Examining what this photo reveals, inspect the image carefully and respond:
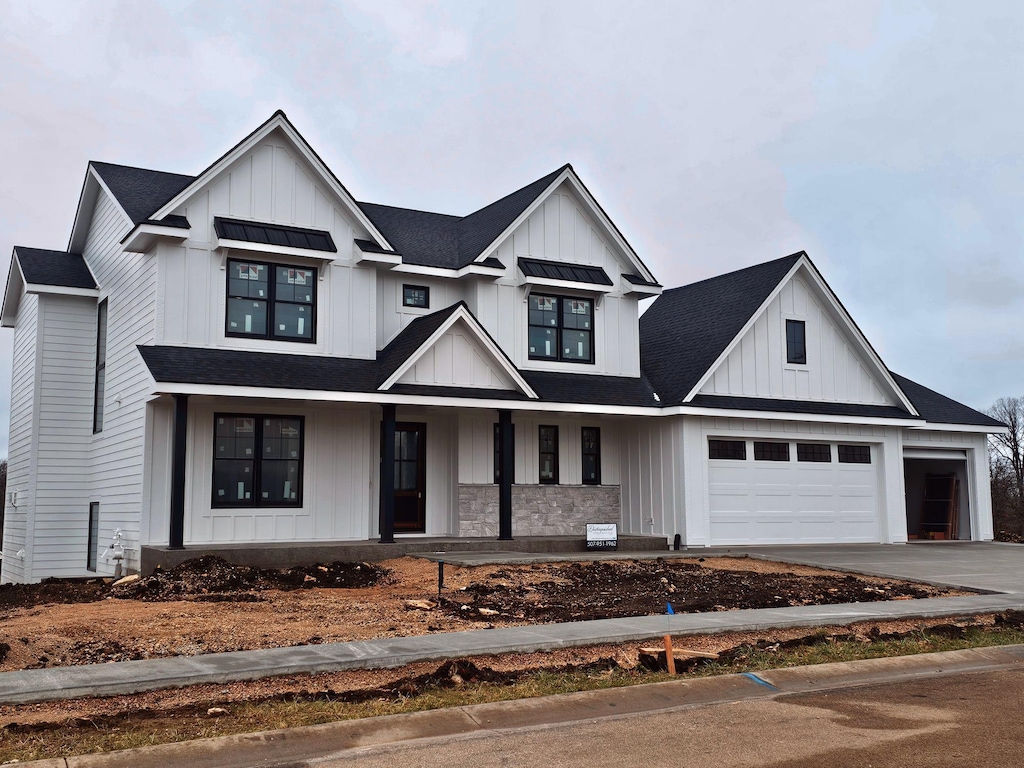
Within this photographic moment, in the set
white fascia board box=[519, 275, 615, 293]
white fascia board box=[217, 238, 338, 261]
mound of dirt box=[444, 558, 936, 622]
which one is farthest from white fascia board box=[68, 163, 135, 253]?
mound of dirt box=[444, 558, 936, 622]

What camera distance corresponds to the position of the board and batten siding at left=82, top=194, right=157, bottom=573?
18.5m

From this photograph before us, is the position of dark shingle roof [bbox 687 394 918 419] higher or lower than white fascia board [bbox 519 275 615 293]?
lower

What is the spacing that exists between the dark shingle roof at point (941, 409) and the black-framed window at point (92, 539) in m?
19.5

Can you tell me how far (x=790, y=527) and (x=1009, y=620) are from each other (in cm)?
1086

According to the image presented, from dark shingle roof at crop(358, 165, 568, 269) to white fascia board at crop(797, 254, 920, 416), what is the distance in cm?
663

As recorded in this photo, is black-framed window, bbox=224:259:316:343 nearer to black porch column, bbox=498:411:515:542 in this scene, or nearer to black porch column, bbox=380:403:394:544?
black porch column, bbox=380:403:394:544

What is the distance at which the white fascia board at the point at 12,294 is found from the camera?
23828mm

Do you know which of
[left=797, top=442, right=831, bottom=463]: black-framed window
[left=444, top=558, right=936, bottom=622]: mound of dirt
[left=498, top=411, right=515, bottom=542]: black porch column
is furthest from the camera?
[left=797, top=442, right=831, bottom=463]: black-framed window

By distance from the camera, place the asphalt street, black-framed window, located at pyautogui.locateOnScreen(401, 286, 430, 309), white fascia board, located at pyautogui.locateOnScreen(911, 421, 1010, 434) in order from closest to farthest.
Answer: the asphalt street → black-framed window, located at pyautogui.locateOnScreen(401, 286, 430, 309) → white fascia board, located at pyautogui.locateOnScreen(911, 421, 1010, 434)

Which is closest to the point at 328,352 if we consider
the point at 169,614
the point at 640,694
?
the point at 169,614

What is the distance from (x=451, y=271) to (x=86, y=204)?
346 inches

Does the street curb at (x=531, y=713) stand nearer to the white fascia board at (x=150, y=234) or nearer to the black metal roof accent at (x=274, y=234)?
the white fascia board at (x=150, y=234)

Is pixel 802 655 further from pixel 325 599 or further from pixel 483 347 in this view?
pixel 483 347

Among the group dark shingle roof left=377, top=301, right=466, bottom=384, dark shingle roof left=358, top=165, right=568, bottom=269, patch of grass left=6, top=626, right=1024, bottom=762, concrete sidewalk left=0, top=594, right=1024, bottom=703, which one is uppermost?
dark shingle roof left=358, top=165, right=568, bottom=269
